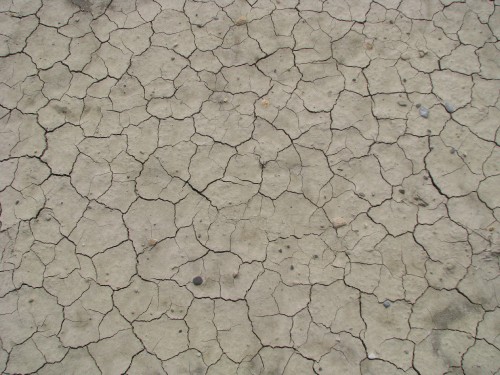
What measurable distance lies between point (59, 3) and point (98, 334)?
2438 mm

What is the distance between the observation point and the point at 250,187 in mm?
2936

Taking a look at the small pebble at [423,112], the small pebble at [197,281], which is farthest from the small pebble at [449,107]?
the small pebble at [197,281]

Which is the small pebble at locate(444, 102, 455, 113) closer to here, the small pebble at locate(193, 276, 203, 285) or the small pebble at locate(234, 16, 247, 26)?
the small pebble at locate(234, 16, 247, 26)

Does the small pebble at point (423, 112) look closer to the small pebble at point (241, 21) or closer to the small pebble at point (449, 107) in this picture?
the small pebble at point (449, 107)

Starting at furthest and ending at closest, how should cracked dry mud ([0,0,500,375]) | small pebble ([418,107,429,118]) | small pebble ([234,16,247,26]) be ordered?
small pebble ([234,16,247,26]), small pebble ([418,107,429,118]), cracked dry mud ([0,0,500,375])

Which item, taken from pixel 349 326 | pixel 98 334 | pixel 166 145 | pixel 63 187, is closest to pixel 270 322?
pixel 349 326

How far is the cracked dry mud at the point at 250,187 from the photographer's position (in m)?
2.63

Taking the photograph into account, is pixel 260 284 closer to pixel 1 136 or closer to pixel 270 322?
pixel 270 322

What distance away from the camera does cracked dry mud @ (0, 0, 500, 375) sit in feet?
8.64

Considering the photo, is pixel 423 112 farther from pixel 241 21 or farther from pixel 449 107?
pixel 241 21

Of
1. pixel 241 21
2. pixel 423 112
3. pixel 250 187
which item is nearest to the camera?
pixel 250 187

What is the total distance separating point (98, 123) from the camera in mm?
3105

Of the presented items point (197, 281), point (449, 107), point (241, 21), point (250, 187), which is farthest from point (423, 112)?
point (197, 281)

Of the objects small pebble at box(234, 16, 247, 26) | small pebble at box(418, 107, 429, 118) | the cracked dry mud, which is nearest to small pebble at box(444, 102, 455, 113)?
the cracked dry mud
